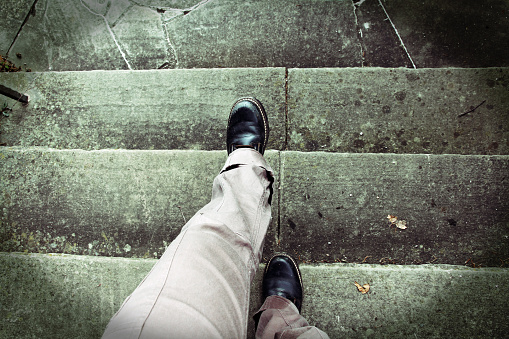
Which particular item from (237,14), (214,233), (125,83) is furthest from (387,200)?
(125,83)

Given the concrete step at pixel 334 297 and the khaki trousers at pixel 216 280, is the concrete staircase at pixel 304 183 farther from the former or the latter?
the khaki trousers at pixel 216 280

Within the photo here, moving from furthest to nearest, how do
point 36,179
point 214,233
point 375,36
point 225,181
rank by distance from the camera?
point 375,36
point 36,179
point 225,181
point 214,233

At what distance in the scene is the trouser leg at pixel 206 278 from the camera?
870 mm

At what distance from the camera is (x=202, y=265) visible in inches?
40.2

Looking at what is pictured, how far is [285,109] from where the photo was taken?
188 cm

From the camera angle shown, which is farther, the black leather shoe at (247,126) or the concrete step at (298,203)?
the black leather shoe at (247,126)

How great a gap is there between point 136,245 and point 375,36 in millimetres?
2364

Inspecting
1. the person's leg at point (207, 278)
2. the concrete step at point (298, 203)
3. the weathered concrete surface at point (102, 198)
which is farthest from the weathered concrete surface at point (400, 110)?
the person's leg at point (207, 278)

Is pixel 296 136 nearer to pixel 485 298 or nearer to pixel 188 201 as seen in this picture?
pixel 188 201

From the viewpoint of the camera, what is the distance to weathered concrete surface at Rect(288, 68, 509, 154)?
182cm

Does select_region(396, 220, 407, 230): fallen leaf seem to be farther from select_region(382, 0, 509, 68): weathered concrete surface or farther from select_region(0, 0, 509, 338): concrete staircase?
select_region(382, 0, 509, 68): weathered concrete surface

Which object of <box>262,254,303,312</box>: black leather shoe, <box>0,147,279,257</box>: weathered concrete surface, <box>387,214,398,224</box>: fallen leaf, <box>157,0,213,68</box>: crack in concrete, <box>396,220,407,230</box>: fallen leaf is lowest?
<box>262,254,303,312</box>: black leather shoe

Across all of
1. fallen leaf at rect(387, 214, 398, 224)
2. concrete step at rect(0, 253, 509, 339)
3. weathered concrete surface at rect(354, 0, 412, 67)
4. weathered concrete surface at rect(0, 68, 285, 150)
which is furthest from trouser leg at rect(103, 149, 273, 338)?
weathered concrete surface at rect(354, 0, 412, 67)

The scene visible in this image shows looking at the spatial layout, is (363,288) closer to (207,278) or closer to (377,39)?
(207,278)
